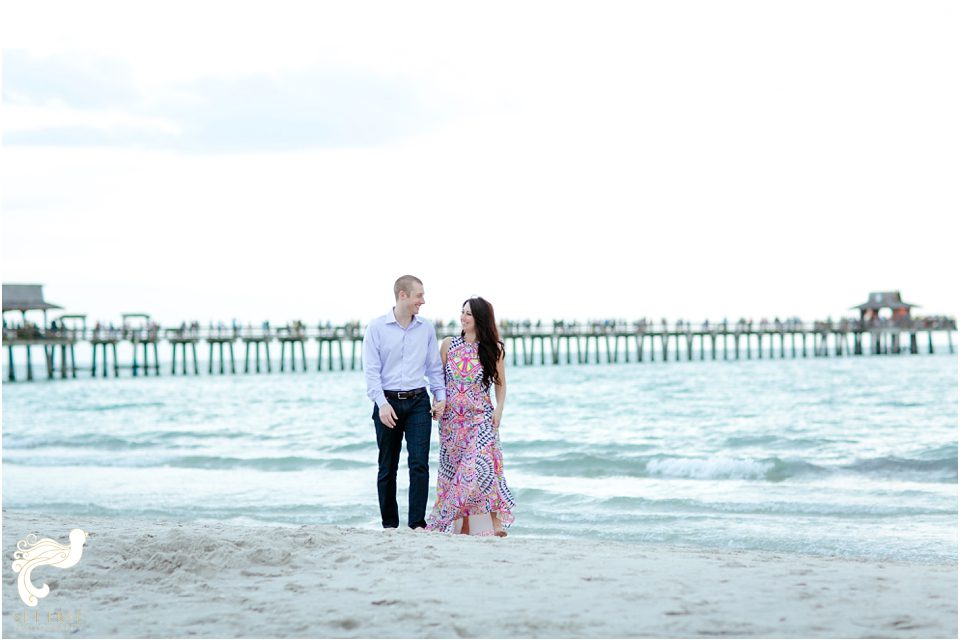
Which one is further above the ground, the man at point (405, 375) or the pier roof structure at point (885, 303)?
the pier roof structure at point (885, 303)

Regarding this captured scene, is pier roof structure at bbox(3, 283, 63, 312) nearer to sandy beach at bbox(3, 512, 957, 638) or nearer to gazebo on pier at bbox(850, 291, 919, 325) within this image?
gazebo on pier at bbox(850, 291, 919, 325)

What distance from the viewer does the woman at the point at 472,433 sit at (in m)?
6.81

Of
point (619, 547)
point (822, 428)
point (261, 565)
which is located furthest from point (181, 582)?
point (822, 428)

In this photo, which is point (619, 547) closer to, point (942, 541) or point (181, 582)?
point (181, 582)

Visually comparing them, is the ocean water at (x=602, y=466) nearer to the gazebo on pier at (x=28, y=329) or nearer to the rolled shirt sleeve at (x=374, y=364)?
the rolled shirt sleeve at (x=374, y=364)

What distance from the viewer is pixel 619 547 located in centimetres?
695

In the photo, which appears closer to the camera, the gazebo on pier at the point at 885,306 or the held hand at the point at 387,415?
the held hand at the point at 387,415

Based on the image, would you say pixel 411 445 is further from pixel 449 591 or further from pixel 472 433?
pixel 449 591

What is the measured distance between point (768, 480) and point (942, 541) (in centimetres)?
539

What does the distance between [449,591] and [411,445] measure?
1.97 m

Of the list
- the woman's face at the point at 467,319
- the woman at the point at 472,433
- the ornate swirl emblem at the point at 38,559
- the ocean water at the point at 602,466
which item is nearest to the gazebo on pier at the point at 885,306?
the ocean water at the point at 602,466

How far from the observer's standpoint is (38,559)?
5.70m

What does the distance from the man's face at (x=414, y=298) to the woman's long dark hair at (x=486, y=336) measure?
0.29m

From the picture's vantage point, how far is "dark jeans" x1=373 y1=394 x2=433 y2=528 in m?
6.86
